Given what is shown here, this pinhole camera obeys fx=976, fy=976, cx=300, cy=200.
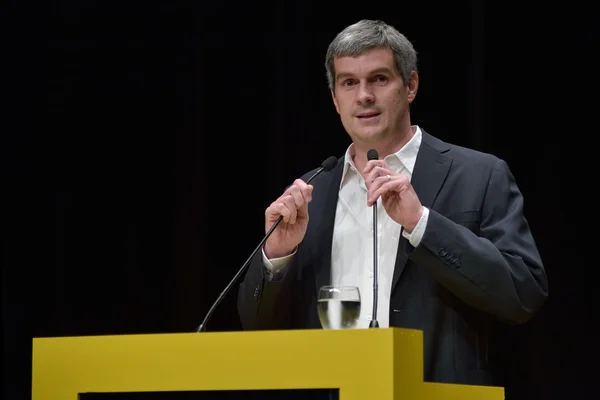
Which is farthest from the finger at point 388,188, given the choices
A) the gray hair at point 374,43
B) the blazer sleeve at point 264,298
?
the gray hair at point 374,43

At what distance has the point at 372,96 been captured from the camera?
238 cm

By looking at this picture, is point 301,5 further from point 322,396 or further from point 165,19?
point 322,396

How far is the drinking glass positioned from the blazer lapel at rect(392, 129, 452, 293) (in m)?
0.47

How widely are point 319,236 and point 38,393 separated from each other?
2.82 ft

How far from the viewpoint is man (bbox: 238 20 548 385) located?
6.73 ft

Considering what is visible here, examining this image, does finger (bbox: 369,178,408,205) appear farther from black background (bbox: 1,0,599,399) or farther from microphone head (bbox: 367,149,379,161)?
black background (bbox: 1,0,599,399)

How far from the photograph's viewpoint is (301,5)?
344cm

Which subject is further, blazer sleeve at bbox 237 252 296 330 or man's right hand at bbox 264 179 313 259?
blazer sleeve at bbox 237 252 296 330

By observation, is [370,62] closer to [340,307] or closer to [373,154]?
[373,154]

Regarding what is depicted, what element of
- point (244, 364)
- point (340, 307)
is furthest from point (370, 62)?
point (244, 364)

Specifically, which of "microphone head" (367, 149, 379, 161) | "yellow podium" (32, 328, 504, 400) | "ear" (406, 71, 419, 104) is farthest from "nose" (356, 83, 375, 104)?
"yellow podium" (32, 328, 504, 400)

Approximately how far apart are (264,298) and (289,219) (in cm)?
23

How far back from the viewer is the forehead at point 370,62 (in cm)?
240

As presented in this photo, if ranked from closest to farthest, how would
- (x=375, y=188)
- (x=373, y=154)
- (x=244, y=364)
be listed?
1. (x=244, y=364)
2. (x=375, y=188)
3. (x=373, y=154)
